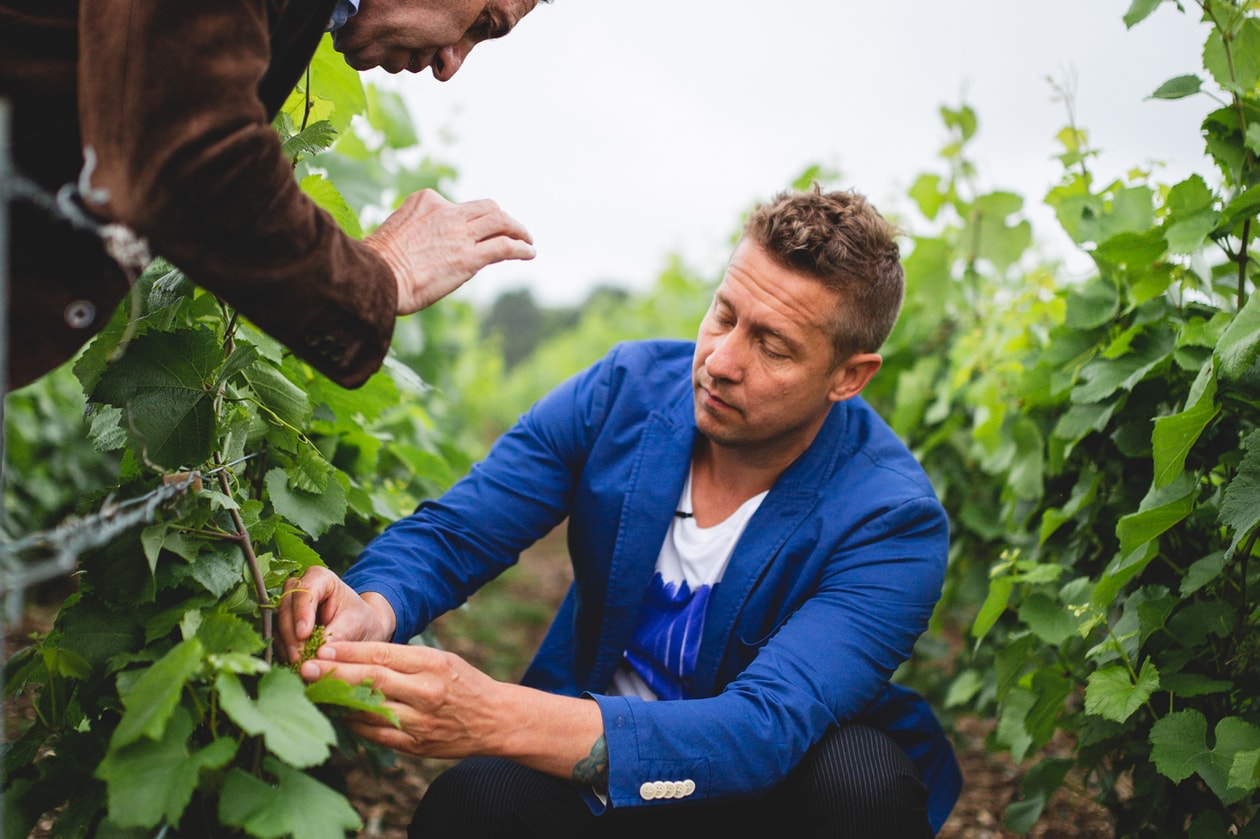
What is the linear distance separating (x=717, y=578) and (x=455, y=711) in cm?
81

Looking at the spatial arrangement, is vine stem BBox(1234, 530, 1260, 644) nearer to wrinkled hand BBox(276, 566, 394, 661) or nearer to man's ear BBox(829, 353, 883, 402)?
man's ear BBox(829, 353, 883, 402)

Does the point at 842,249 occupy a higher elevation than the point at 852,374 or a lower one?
higher

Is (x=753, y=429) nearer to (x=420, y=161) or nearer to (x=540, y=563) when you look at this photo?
(x=420, y=161)

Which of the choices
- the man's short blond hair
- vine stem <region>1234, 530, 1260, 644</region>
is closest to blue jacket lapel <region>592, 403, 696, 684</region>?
the man's short blond hair

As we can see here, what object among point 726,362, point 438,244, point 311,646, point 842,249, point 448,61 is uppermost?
point 448,61

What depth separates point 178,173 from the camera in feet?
3.94

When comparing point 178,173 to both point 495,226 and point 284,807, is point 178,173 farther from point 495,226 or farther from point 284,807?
point 284,807

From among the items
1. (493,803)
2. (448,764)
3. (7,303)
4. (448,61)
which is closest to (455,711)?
(493,803)

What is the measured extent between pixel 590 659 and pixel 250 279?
1.39 meters

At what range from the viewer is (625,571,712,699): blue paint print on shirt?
2305 millimetres

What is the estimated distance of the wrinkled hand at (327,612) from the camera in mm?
1629

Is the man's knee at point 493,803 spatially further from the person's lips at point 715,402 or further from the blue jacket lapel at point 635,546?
the person's lips at point 715,402

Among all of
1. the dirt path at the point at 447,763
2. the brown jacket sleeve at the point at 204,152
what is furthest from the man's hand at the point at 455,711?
the dirt path at the point at 447,763

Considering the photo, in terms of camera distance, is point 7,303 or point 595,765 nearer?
point 7,303
